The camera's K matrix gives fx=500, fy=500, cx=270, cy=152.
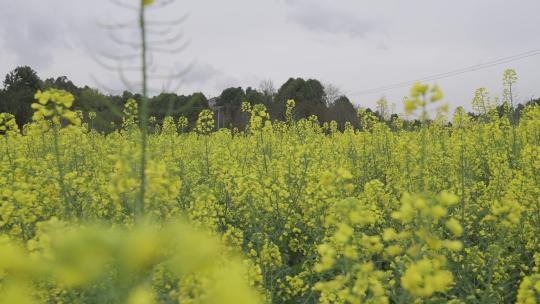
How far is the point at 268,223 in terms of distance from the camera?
4543 mm

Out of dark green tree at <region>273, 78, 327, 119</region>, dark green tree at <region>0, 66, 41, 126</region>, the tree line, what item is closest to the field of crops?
the tree line

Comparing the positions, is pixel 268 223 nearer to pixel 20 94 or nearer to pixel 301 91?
pixel 20 94

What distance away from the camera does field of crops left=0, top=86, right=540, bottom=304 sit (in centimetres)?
102

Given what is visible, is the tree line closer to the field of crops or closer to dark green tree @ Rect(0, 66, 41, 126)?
dark green tree @ Rect(0, 66, 41, 126)

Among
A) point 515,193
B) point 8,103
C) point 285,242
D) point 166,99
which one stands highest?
point 8,103

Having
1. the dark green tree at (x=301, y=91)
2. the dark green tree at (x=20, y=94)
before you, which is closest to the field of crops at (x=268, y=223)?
the dark green tree at (x=20, y=94)

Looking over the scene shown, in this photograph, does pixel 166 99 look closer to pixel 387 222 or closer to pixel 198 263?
pixel 198 263

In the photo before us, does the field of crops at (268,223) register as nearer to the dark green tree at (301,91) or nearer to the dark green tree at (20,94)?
the dark green tree at (20,94)

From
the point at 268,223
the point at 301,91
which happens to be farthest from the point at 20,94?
the point at 268,223

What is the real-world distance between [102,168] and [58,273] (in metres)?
5.13

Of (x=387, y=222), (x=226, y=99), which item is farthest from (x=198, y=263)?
(x=226, y=99)

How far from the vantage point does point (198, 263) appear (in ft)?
3.10

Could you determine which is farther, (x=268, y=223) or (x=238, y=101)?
(x=238, y=101)

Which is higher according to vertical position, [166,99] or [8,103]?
[8,103]
